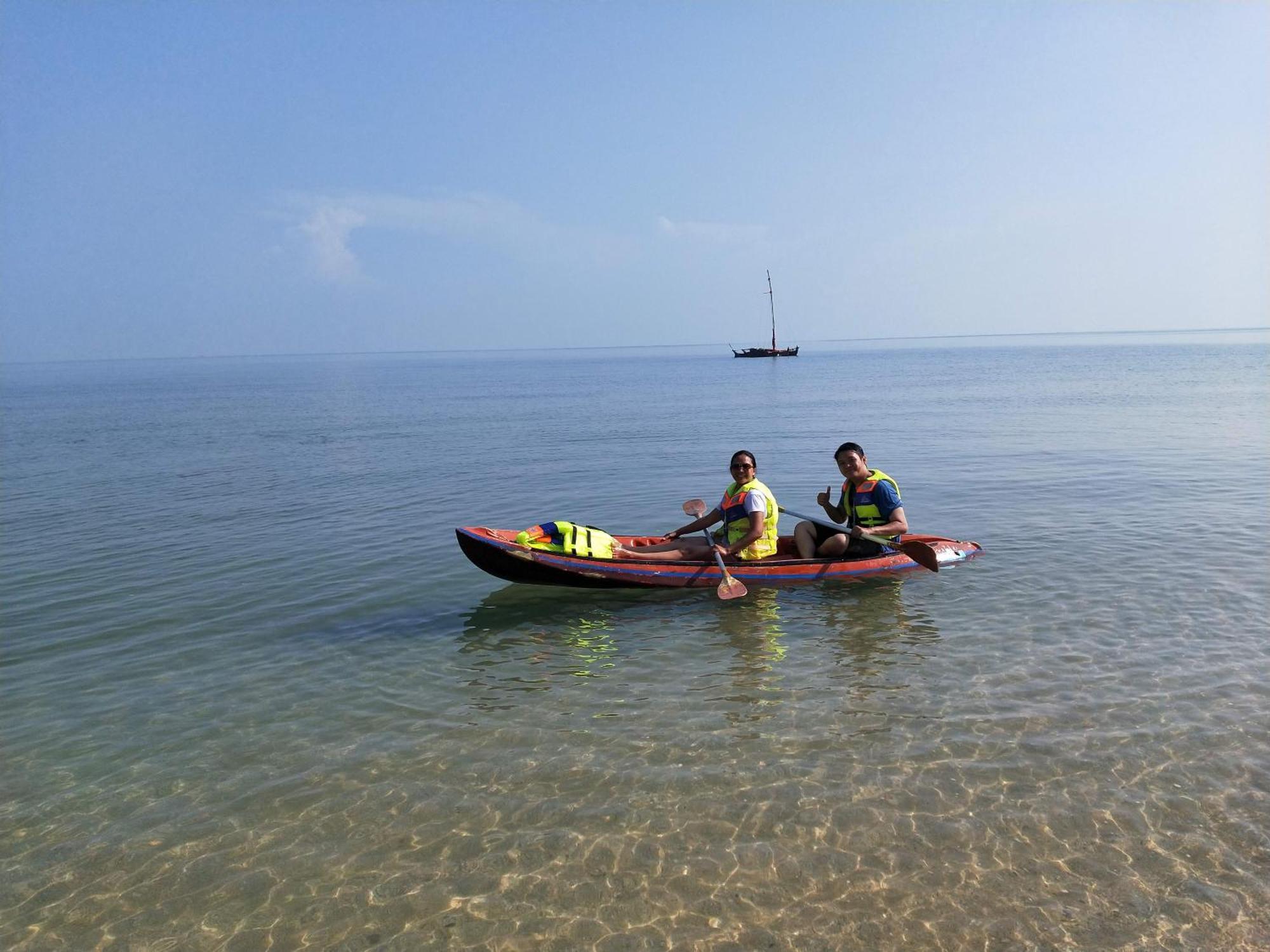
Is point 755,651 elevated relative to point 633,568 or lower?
lower

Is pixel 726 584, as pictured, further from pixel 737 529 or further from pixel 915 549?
pixel 915 549

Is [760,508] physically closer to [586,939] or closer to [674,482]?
[586,939]

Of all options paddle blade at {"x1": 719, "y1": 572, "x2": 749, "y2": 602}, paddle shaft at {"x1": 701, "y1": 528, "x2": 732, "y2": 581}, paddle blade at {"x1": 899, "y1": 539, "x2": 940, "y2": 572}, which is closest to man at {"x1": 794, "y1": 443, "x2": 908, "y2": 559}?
paddle blade at {"x1": 899, "y1": 539, "x2": 940, "y2": 572}

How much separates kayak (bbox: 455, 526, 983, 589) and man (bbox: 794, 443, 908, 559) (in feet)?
0.75

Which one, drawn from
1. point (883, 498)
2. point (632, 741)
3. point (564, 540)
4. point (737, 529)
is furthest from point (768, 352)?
point (632, 741)

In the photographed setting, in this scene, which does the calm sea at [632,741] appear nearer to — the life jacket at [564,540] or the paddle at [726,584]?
the paddle at [726,584]

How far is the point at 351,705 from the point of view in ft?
27.5

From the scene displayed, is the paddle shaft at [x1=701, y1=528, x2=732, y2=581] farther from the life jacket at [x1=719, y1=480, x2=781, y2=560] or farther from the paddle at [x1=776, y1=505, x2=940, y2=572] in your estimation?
the paddle at [x1=776, y1=505, x2=940, y2=572]

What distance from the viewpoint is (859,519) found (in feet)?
40.9

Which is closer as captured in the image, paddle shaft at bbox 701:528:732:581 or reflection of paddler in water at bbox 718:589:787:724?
reflection of paddler in water at bbox 718:589:787:724

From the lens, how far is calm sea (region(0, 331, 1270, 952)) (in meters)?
5.29

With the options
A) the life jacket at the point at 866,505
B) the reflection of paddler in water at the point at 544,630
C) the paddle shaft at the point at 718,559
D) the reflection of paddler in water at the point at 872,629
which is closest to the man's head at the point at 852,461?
the life jacket at the point at 866,505

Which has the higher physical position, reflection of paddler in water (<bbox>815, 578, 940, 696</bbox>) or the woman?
the woman

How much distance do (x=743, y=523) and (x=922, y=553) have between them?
2.37m
